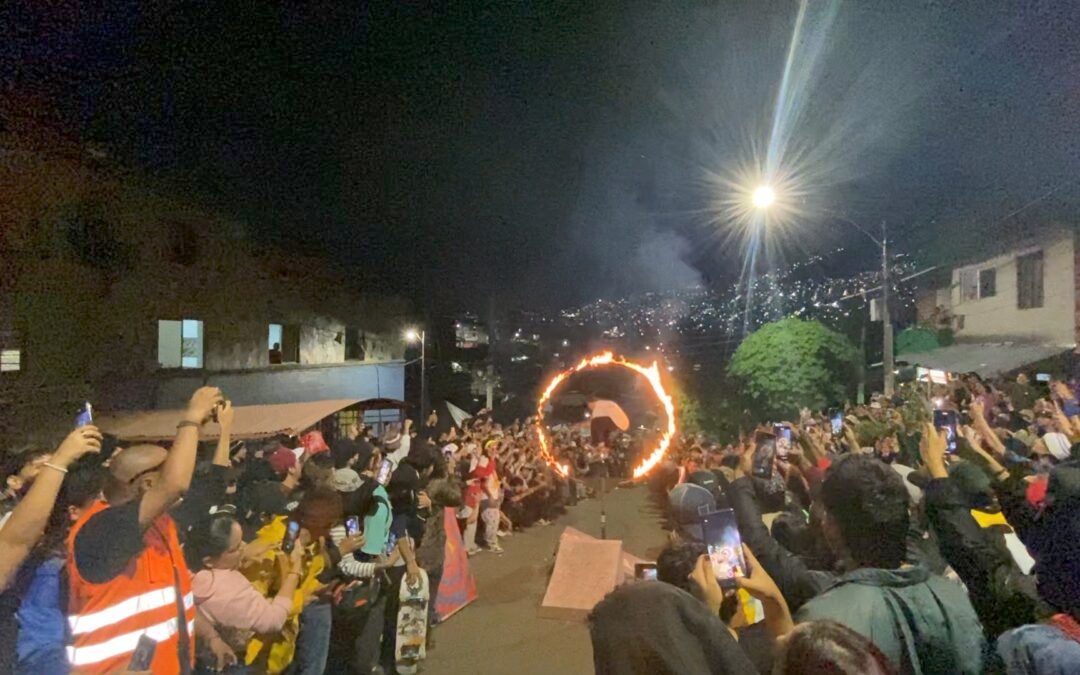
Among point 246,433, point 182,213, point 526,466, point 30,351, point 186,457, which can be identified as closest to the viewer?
point 186,457

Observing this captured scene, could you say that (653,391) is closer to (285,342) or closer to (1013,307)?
(1013,307)

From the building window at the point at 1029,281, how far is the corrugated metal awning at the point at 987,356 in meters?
1.24

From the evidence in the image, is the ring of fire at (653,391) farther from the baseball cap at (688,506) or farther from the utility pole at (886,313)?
the utility pole at (886,313)

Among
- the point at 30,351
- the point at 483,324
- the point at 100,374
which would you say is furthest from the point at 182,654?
the point at 483,324

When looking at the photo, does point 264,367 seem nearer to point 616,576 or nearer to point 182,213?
point 182,213

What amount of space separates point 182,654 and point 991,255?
24.9 meters

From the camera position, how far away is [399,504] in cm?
696

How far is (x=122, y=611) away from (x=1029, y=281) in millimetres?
23338

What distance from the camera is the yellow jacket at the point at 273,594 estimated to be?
455 centimetres

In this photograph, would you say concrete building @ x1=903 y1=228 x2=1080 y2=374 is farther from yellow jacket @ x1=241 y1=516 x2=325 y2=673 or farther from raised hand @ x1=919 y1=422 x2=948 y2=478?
yellow jacket @ x1=241 y1=516 x2=325 y2=673

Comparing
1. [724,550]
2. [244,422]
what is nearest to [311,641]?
[724,550]

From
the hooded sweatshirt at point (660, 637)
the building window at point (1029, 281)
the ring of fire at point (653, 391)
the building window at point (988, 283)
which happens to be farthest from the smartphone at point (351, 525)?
the building window at point (988, 283)

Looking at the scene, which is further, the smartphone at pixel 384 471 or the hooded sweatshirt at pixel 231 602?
the smartphone at pixel 384 471

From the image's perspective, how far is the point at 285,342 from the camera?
24266mm
